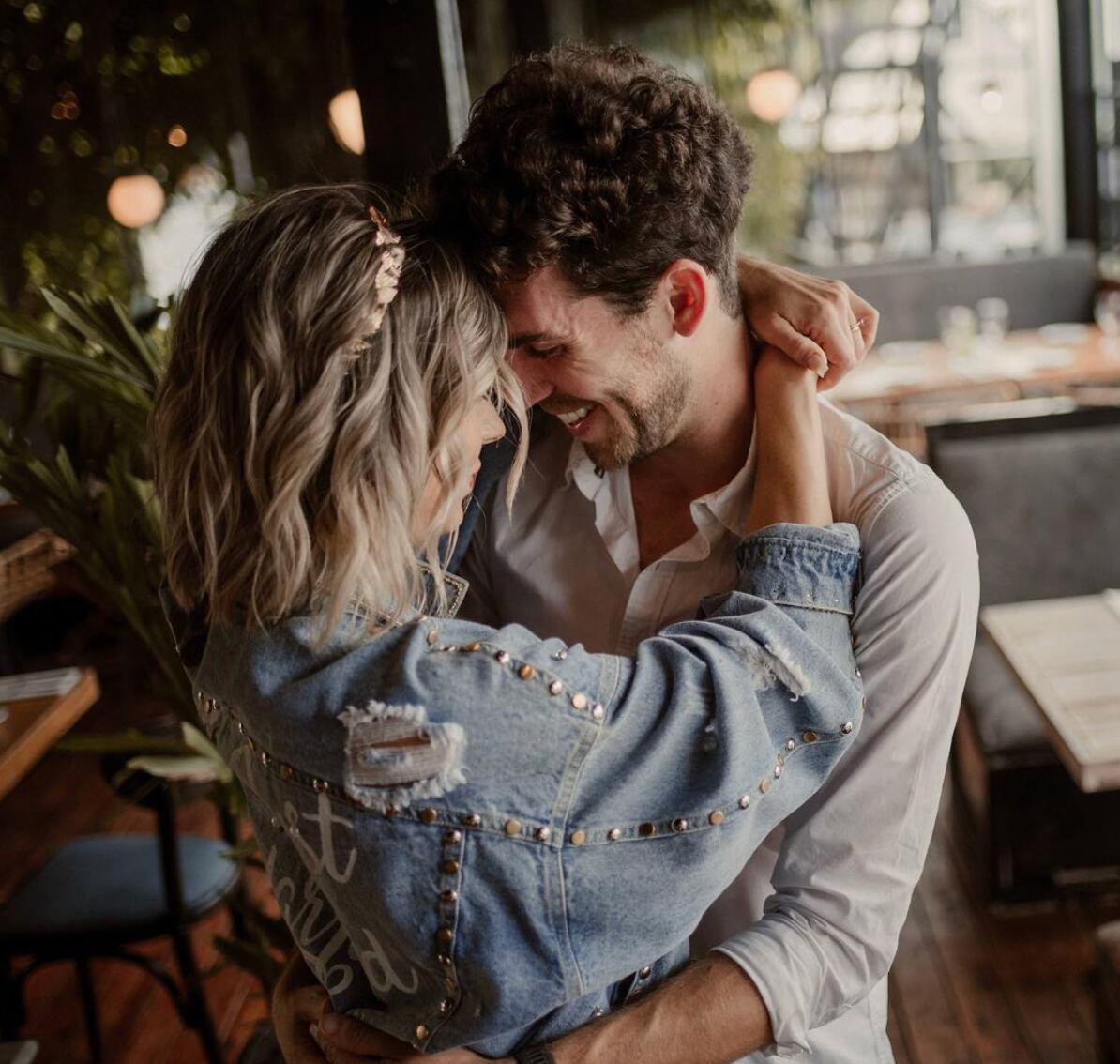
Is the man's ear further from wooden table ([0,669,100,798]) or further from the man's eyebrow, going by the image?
wooden table ([0,669,100,798])

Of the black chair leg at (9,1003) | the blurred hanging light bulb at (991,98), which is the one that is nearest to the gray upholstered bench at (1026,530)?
the black chair leg at (9,1003)

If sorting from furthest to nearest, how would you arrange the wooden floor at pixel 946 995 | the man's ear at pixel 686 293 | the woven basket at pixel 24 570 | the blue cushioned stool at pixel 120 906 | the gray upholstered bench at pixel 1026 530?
the woven basket at pixel 24 570
the gray upholstered bench at pixel 1026 530
the wooden floor at pixel 946 995
the blue cushioned stool at pixel 120 906
the man's ear at pixel 686 293

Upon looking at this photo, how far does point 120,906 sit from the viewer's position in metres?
2.55

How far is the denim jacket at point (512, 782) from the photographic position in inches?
36.4

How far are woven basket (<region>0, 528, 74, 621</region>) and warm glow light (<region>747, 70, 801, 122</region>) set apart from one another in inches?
195

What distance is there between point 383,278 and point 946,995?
2452 millimetres

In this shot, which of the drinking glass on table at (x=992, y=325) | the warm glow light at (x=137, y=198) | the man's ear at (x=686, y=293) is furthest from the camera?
the drinking glass on table at (x=992, y=325)

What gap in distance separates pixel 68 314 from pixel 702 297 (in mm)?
903

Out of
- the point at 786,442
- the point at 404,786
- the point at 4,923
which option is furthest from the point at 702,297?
the point at 4,923

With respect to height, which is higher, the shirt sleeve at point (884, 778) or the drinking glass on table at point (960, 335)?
the shirt sleeve at point (884, 778)

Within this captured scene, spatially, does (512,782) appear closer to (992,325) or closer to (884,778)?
(884,778)

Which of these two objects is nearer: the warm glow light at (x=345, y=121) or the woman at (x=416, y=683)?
the woman at (x=416, y=683)

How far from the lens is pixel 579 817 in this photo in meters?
0.95

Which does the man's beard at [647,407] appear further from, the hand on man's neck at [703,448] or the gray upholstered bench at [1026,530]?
the gray upholstered bench at [1026,530]
